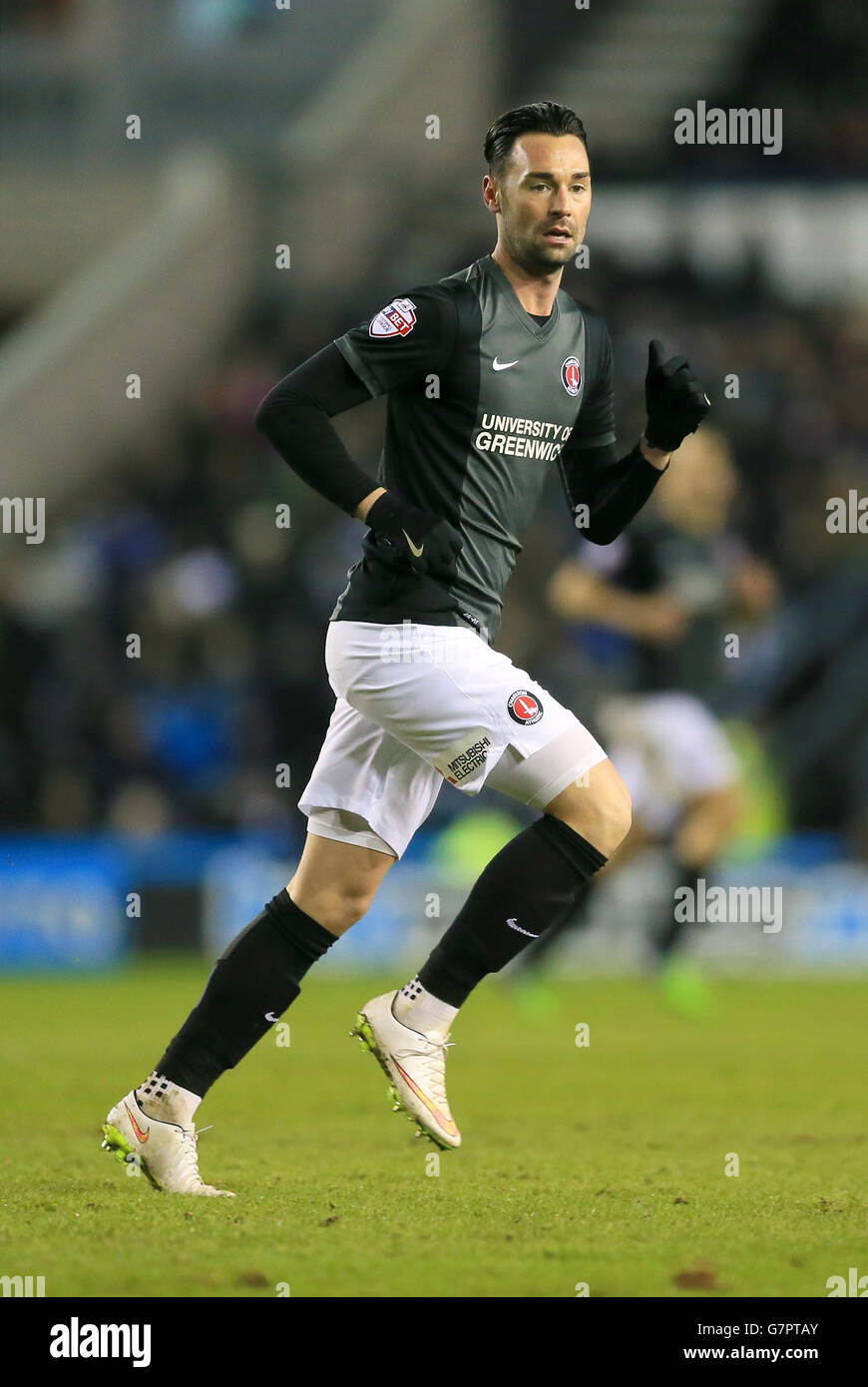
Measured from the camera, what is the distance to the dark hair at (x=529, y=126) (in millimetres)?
4766

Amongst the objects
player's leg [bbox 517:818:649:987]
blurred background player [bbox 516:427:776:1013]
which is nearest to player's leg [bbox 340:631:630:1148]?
blurred background player [bbox 516:427:776:1013]

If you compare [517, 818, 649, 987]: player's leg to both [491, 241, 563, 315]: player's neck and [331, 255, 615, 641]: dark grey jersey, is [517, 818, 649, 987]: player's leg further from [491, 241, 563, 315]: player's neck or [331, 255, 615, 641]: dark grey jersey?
[491, 241, 563, 315]: player's neck

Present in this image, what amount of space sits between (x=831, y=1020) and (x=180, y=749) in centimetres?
589

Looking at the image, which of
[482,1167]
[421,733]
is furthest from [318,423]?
[482,1167]

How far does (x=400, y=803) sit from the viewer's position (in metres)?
4.86

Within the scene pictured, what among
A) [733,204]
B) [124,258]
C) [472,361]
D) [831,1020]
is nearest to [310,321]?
[124,258]

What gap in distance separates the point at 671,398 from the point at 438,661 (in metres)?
0.94

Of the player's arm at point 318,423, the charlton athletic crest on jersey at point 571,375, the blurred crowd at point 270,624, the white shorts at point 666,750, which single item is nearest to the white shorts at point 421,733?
the player's arm at point 318,423

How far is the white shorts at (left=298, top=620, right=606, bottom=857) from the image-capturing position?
15.2 ft

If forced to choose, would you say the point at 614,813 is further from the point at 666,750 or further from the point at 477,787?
the point at 666,750

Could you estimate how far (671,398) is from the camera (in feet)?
16.4

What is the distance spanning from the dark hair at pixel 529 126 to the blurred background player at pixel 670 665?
15.0 ft

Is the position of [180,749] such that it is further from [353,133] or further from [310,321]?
[353,133]

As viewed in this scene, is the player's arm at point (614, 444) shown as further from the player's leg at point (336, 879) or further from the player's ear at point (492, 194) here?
the player's leg at point (336, 879)
